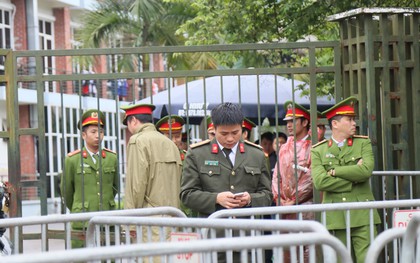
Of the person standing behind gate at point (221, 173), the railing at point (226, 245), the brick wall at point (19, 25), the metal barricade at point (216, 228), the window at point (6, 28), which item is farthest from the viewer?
the brick wall at point (19, 25)

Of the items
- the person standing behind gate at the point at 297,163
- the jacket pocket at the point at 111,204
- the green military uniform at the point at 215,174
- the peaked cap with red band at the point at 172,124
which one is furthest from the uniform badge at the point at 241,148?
the peaked cap with red band at the point at 172,124

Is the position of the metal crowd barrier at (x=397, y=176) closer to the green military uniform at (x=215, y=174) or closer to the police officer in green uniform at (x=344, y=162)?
the police officer in green uniform at (x=344, y=162)

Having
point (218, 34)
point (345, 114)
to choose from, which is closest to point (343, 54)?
point (345, 114)

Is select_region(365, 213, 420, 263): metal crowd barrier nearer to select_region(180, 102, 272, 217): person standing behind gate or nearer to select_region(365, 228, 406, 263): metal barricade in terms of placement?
select_region(365, 228, 406, 263): metal barricade

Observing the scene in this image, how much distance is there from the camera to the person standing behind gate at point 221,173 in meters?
8.74

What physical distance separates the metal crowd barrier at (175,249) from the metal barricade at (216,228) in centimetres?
5

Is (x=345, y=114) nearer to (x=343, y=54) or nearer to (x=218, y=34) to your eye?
(x=343, y=54)

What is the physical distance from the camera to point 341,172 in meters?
9.91

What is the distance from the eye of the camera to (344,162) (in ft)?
33.4

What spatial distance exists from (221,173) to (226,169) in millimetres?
48

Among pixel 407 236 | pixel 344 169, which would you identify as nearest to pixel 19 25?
pixel 344 169

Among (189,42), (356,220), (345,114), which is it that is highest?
(189,42)

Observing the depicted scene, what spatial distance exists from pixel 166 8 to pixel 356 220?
21.6m

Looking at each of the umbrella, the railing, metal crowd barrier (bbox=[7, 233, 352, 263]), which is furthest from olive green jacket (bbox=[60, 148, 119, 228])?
metal crowd barrier (bbox=[7, 233, 352, 263])
